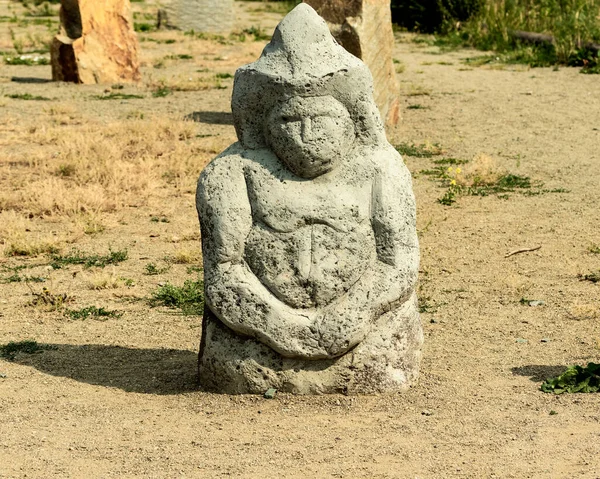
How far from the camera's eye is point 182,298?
7.13 m

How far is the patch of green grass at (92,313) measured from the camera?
692 cm

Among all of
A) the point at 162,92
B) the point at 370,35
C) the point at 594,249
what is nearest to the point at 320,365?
the point at 594,249

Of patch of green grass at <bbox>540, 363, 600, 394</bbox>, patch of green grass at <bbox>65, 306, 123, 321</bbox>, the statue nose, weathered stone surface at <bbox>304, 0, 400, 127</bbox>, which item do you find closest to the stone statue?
the statue nose

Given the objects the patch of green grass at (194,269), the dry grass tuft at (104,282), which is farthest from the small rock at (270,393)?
the patch of green grass at (194,269)

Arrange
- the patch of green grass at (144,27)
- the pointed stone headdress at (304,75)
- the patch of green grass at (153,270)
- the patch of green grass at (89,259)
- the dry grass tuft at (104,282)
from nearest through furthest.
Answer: the pointed stone headdress at (304,75) < the dry grass tuft at (104,282) < the patch of green grass at (153,270) < the patch of green grass at (89,259) < the patch of green grass at (144,27)

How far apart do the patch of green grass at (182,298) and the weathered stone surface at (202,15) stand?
46.5 feet

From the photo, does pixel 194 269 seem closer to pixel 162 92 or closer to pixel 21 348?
pixel 21 348

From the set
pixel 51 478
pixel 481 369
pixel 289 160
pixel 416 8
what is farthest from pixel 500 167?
pixel 416 8

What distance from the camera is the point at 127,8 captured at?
49.5ft

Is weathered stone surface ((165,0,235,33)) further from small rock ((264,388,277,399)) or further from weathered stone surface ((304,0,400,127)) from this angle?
small rock ((264,388,277,399))

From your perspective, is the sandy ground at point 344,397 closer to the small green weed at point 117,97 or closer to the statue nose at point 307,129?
the statue nose at point 307,129

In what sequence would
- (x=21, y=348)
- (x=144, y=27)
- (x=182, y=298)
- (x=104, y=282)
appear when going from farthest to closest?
(x=144, y=27) → (x=104, y=282) → (x=182, y=298) → (x=21, y=348)

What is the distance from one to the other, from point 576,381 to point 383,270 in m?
1.14

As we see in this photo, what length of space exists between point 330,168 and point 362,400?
114cm
